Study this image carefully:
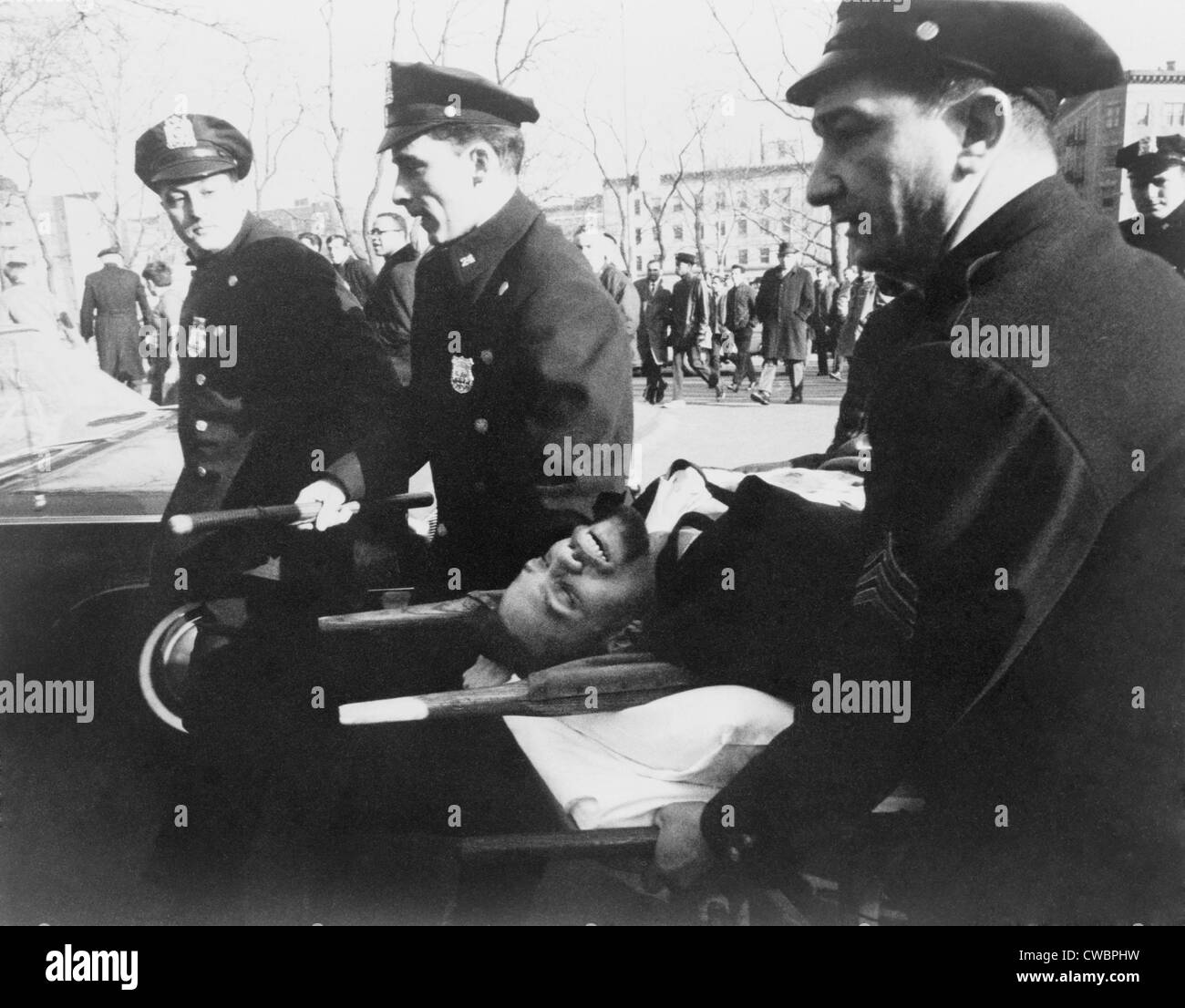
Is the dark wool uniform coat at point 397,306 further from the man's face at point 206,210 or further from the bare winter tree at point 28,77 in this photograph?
the bare winter tree at point 28,77

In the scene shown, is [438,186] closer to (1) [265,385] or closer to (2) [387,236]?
(2) [387,236]

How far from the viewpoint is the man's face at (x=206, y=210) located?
2.08 metres

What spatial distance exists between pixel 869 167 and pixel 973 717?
2.92 feet

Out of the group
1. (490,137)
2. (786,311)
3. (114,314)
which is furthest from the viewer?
(786,311)

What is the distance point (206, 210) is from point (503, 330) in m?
0.64

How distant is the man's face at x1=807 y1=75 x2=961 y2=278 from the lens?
171 cm

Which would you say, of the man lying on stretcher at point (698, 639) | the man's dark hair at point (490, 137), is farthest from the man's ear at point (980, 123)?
the man's dark hair at point (490, 137)

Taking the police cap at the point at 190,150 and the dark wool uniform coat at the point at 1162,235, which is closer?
the dark wool uniform coat at the point at 1162,235

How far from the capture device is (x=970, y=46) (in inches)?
65.5

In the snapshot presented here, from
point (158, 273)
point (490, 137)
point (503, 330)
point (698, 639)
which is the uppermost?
point (490, 137)

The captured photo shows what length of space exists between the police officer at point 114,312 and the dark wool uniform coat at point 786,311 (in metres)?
1.21

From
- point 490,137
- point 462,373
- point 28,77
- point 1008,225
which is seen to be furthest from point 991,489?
point 28,77

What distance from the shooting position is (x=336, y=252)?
209cm
